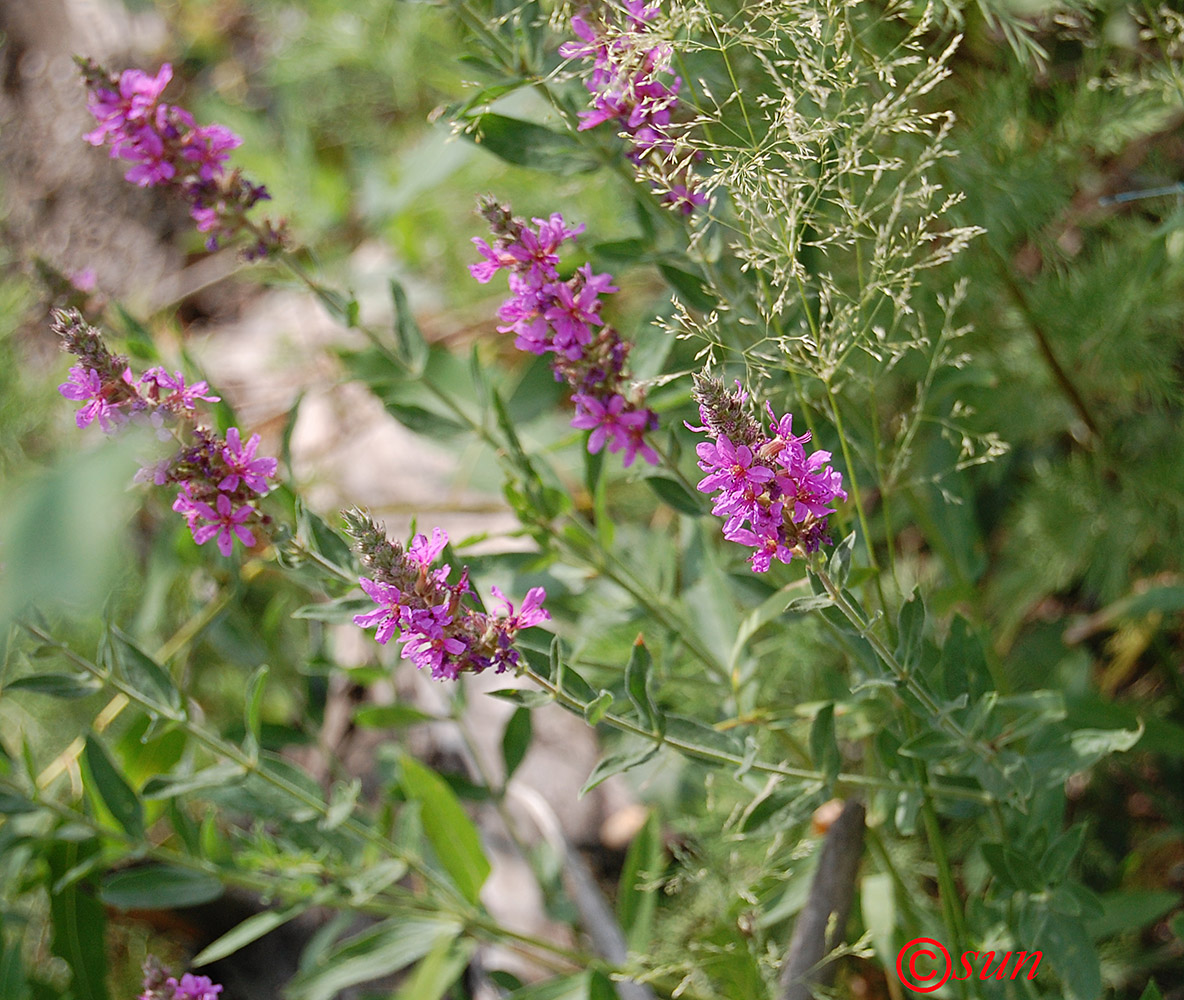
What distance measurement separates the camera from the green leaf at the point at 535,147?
3.58ft

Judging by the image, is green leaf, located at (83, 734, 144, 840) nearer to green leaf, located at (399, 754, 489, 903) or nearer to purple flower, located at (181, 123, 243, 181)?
green leaf, located at (399, 754, 489, 903)

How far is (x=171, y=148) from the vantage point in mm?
1125

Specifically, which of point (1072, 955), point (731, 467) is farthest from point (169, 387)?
point (1072, 955)

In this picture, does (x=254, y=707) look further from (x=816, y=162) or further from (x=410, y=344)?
(x=816, y=162)

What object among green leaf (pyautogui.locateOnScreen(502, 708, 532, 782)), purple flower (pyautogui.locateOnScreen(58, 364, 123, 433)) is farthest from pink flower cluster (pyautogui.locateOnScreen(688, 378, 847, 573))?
green leaf (pyautogui.locateOnScreen(502, 708, 532, 782))

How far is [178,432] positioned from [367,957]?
69 centimetres

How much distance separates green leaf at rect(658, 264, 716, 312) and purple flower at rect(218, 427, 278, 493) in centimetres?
44

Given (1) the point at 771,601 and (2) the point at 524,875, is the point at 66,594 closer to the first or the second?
(1) the point at 771,601

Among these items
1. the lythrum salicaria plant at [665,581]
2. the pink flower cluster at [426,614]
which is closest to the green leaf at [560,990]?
the lythrum salicaria plant at [665,581]

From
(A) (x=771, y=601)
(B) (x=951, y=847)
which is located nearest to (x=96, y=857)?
(A) (x=771, y=601)

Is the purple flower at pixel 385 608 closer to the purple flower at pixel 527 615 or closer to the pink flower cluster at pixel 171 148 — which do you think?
the purple flower at pixel 527 615

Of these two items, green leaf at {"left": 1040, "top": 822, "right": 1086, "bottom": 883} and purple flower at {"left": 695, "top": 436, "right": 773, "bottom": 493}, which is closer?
purple flower at {"left": 695, "top": 436, "right": 773, "bottom": 493}

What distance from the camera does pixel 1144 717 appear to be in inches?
52.8

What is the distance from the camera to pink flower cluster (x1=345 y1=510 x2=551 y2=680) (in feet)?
2.63
